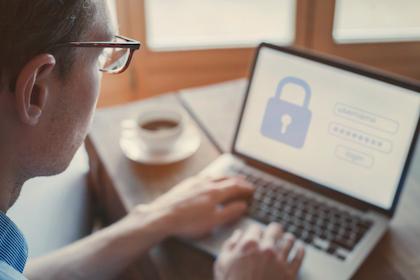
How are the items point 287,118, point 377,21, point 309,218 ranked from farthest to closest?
point 377,21 < point 287,118 < point 309,218

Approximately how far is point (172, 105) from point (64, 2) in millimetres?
806

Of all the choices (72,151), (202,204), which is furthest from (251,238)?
(72,151)

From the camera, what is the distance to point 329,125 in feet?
3.66

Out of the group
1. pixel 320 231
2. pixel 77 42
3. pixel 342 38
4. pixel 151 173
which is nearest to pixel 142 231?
pixel 151 173

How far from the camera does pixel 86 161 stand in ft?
4.68

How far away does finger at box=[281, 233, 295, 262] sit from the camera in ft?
3.17

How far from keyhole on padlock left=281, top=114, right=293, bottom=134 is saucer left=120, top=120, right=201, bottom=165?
0.22 m

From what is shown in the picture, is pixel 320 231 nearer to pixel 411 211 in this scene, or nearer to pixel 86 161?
pixel 411 211

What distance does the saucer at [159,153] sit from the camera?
49.2 inches

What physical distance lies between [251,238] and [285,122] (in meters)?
0.28

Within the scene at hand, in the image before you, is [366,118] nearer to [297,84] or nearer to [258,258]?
[297,84]

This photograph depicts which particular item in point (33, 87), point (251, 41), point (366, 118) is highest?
point (33, 87)

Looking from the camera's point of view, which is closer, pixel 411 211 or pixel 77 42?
pixel 77 42

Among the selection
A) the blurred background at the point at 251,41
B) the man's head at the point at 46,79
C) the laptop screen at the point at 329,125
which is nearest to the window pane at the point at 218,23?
the blurred background at the point at 251,41
